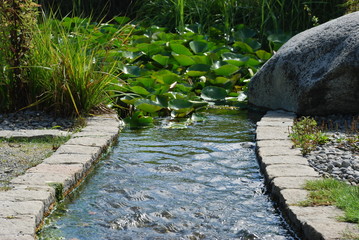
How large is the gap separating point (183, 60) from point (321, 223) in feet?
14.9

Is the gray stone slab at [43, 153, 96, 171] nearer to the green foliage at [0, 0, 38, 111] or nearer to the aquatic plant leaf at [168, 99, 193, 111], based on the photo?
the green foliage at [0, 0, 38, 111]

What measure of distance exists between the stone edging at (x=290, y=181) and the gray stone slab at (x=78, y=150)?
1269 mm

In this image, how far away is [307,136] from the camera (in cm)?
484

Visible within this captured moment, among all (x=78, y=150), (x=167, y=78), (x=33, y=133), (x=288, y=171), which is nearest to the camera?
(x=288, y=171)

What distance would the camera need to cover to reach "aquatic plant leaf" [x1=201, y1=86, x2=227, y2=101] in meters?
6.85

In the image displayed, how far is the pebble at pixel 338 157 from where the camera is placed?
4.00m

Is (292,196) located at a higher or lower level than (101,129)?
higher

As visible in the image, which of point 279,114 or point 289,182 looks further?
point 279,114

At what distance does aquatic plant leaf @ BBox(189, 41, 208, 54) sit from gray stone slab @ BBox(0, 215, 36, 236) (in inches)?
194

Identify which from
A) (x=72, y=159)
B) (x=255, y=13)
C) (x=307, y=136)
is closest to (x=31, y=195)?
(x=72, y=159)

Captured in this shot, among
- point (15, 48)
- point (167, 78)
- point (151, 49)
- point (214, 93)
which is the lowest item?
point (214, 93)

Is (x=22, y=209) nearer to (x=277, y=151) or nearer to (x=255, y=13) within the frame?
(x=277, y=151)

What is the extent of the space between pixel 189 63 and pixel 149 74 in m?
0.62

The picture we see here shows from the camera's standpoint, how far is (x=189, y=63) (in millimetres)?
7375
